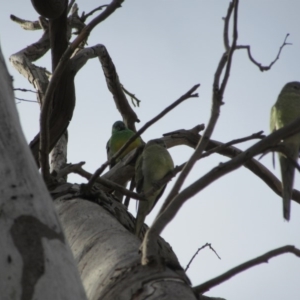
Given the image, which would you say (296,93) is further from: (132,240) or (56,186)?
(132,240)

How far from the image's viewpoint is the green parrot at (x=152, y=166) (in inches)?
174

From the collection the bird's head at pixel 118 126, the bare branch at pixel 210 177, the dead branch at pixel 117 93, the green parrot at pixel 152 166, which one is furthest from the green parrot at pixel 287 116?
the bird's head at pixel 118 126

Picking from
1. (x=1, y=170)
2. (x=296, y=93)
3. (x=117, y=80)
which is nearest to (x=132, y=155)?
(x=117, y=80)

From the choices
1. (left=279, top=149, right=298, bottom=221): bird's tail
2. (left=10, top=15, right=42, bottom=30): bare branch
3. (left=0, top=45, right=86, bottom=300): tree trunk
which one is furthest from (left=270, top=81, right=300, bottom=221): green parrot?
(left=10, top=15, right=42, bottom=30): bare branch

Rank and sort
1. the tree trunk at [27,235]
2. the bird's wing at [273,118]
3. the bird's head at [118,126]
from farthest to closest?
the bird's head at [118,126] < the bird's wing at [273,118] < the tree trunk at [27,235]

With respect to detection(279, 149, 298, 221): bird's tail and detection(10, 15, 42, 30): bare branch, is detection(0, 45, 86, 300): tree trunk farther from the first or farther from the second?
detection(10, 15, 42, 30): bare branch

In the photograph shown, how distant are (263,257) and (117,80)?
12.4ft

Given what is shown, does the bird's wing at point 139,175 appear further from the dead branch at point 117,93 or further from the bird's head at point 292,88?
the bird's head at point 292,88

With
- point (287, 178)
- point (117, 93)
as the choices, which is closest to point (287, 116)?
point (287, 178)

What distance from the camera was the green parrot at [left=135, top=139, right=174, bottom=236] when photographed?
14.5 feet

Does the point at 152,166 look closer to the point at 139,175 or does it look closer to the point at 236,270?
the point at 139,175

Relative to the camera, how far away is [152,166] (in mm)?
4512

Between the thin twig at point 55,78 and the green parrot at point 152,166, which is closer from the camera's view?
the thin twig at point 55,78

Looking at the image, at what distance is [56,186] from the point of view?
9.28 feet
